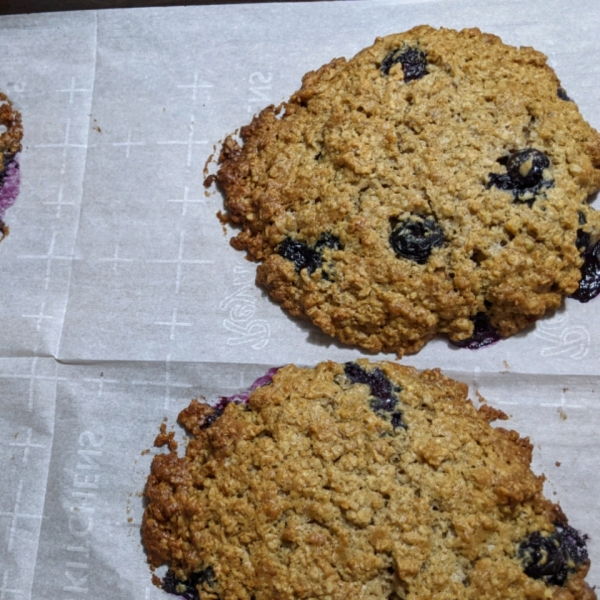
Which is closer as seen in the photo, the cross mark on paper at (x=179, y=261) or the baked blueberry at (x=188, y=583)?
the baked blueberry at (x=188, y=583)

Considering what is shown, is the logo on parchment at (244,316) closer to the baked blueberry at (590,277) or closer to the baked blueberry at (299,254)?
the baked blueberry at (299,254)

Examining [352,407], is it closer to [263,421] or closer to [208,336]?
[263,421]

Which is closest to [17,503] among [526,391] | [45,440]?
[45,440]

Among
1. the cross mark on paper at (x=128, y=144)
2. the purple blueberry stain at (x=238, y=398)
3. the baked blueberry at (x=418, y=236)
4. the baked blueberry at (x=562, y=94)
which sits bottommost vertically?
the purple blueberry stain at (x=238, y=398)

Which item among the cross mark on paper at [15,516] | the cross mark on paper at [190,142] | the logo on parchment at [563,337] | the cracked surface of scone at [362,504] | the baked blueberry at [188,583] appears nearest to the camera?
the cracked surface of scone at [362,504]

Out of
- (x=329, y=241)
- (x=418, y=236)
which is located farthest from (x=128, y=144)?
(x=418, y=236)

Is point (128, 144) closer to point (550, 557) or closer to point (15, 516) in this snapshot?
point (15, 516)

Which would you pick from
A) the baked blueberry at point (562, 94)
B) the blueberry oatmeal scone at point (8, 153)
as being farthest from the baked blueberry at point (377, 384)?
the blueberry oatmeal scone at point (8, 153)
